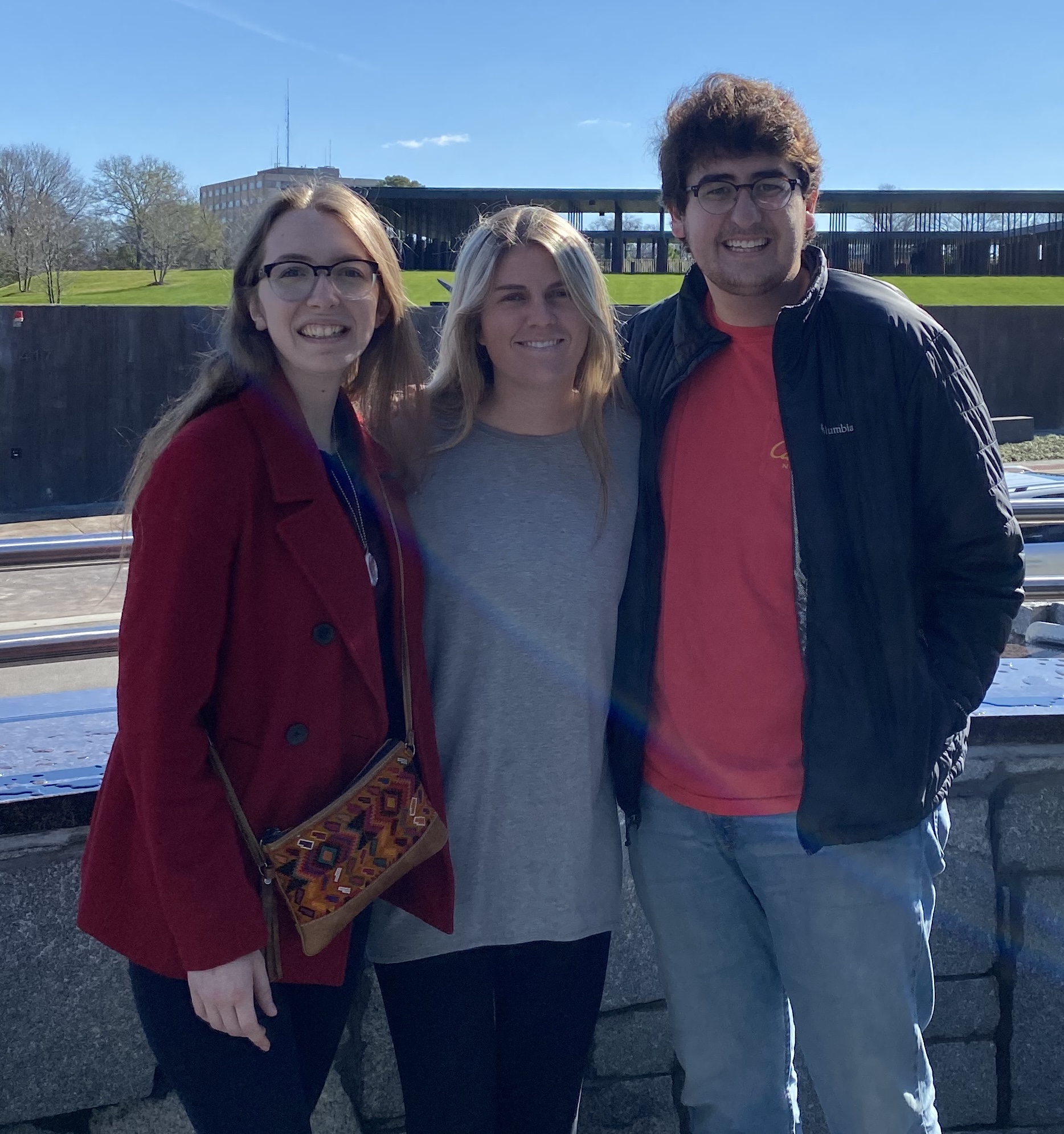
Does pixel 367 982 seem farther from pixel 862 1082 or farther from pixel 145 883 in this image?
pixel 862 1082

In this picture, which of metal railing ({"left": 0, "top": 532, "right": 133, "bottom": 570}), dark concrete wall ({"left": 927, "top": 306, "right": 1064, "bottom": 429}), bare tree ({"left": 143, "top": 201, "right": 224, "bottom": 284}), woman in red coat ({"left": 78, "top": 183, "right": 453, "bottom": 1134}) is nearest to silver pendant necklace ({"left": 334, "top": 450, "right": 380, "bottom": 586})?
woman in red coat ({"left": 78, "top": 183, "right": 453, "bottom": 1134})

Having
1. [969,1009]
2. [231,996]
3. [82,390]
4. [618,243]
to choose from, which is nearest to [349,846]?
[231,996]

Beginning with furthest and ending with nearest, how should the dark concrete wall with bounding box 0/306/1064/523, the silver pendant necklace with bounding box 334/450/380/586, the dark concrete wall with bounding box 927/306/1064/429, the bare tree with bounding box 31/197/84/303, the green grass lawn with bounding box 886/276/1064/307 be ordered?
1. the bare tree with bounding box 31/197/84/303
2. the green grass lawn with bounding box 886/276/1064/307
3. the dark concrete wall with bounding box 927/306/1064/429
4. the dark concrete wall with bounding box 0/306/1064/523
5. the silver pendant necklace with bounding box 334/450/380/586

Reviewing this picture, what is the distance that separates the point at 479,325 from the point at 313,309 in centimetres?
43

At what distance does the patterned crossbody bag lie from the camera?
163 centimetres

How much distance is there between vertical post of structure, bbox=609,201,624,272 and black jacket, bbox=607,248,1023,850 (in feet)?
147

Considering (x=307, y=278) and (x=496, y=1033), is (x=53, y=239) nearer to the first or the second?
(x=307, y=278)

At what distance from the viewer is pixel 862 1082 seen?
1.86 metres

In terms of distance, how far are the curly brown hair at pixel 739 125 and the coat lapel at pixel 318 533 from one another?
910 mm

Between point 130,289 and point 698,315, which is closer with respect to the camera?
point 698,315

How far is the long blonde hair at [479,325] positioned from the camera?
2078 millimetres

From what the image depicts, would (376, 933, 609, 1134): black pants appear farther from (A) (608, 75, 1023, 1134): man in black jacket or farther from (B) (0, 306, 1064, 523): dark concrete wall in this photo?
(B) (0, 306, 1064, 523): dark concrete wall

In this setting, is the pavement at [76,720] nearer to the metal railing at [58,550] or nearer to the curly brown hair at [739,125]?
the metal railing at [58,550]

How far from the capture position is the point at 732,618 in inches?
76.8
